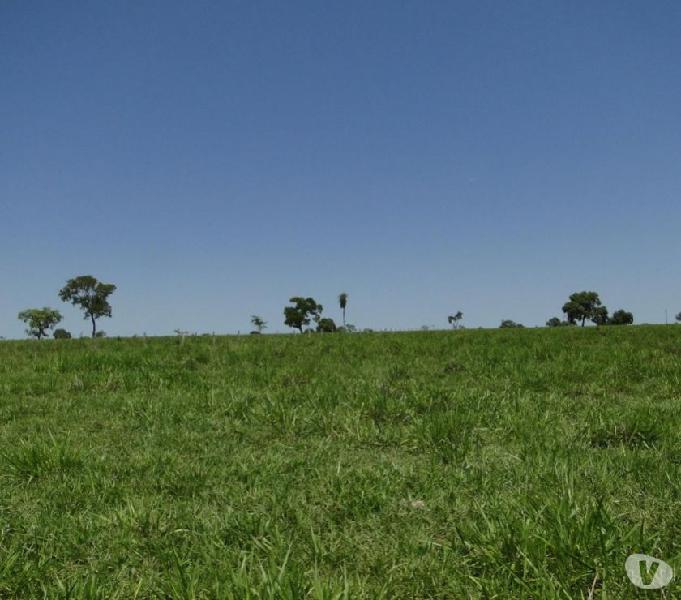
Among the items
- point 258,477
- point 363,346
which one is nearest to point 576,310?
point 363,346

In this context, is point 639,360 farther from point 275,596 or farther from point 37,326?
point 37,326

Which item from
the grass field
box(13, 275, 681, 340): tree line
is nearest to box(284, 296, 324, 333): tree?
box(13, 275, 681, 340): tree line

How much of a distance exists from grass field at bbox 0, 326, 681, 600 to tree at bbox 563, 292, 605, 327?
14925 centimetres

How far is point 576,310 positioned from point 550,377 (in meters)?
154

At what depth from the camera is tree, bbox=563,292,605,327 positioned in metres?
149

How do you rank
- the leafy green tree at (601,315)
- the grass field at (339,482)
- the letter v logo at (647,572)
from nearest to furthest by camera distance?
1. the letter v logo at (647,572)
2. the grass field at (339,482)
3. the leafy green tree at (601,315)

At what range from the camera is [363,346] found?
15.2 meters

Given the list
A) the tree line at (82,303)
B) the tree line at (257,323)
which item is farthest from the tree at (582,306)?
the tree line at (82,303)

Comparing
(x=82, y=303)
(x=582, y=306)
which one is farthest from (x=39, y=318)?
(x=582, y=306)

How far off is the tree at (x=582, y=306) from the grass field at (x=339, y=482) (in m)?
149

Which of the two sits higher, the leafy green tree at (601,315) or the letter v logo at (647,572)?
the leafy green tree at (601,315)

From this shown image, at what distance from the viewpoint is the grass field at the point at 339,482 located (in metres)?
3.69

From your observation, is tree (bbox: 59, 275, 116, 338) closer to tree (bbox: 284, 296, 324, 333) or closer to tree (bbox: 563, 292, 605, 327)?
tree (bbox: 284, 296, 324, 333)

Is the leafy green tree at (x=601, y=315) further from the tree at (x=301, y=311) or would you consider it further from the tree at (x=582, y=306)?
the tree at (x=301, y=311)
